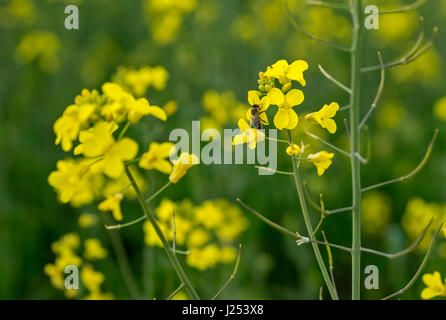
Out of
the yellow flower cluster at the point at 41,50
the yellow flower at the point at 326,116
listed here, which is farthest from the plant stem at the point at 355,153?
the yellow flower cluster at the point at 41,50

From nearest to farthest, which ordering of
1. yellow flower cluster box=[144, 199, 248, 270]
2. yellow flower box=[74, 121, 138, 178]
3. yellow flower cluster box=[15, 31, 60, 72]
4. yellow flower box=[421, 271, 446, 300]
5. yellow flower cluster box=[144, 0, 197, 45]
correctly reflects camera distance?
yellow flower box=[74, 121, 138, 178]
yellow flower box=[421, 271, 446, 300]
yellow flower cluster box=[144, 199, 248, 270]
yellow flower cluster box=[144, 0, 197, 45]
yellow flower cluster box=[15, 31, 60, 72]

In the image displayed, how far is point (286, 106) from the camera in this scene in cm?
135

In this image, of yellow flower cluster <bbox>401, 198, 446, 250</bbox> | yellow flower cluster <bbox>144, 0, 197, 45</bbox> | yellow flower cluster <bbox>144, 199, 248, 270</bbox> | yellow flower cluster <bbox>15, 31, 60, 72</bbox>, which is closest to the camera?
yellow flower cluster <bbox>144, 199, 248, 270</bbox>

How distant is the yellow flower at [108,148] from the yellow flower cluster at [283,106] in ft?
0.84

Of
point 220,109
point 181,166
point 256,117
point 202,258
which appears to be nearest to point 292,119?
point 256,117

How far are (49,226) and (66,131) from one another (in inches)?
90.0

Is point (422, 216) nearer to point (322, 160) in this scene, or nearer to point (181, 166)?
point (322, 160)

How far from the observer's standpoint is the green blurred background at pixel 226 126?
3.07 meters

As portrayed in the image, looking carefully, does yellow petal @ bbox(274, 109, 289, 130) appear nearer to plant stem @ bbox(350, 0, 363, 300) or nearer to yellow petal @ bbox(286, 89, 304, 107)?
yellow petal @ bbox(286, 89, 304, 107)

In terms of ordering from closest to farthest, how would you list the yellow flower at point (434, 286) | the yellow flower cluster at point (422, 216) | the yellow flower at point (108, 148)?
the yellow flower at point (108, 148) < the yellow flower at point (434, 286) < the yellow flower cluster at point (422, 216)

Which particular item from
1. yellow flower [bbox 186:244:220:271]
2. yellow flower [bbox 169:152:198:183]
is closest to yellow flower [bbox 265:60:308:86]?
yellow flower [bbox 169:152:198:183]

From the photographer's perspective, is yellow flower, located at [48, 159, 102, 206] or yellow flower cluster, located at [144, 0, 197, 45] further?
yellow flower cluster, located at [144, 0, 197, 45]

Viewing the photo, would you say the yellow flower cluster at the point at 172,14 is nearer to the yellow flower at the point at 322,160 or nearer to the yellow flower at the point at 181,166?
the yellow flower at the point at 181,166

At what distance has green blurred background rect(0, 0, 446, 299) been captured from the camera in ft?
10.1
